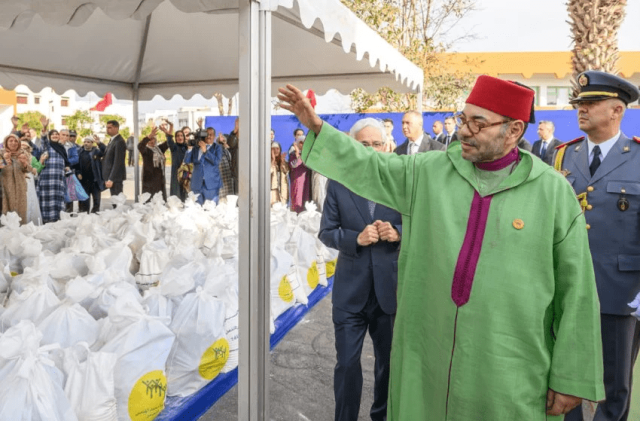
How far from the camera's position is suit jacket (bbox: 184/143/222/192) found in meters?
9.73

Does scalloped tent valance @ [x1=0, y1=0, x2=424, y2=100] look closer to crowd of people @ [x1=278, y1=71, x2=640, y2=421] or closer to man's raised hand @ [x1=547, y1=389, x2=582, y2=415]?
crowd of people @ [x1=278, y1=71, x2=640, y2=421]

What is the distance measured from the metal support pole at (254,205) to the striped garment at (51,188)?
644 cm

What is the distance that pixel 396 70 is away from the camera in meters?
5.51

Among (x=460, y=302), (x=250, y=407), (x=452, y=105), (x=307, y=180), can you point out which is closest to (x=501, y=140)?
(x=460, y=302)

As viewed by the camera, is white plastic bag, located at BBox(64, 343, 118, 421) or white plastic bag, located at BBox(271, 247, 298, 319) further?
white plastic bag, located at BBox(271, 247, 298, 319)

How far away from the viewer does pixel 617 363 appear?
2734 mm

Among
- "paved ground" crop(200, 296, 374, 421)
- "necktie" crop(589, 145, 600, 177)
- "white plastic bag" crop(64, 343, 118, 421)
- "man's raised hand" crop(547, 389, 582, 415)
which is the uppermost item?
"necktie" crop(589, 145, 600, 177)

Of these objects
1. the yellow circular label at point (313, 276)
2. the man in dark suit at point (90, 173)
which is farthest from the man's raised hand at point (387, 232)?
the man in dark suit at point (90, 173)

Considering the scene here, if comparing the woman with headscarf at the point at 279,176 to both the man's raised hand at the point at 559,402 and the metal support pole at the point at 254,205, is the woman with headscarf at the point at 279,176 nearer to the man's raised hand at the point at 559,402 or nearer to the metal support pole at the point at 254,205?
the metal support pole at the point at 254,205

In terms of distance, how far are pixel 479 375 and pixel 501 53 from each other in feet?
97.3

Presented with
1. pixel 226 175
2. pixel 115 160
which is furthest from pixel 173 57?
pixel 115 160

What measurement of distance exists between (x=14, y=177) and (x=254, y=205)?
18.1 feet

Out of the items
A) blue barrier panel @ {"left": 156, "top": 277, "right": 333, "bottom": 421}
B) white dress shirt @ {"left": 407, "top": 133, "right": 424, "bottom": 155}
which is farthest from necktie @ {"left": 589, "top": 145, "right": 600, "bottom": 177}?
white dress shirt @ {"left": 407, "top": 133, "right": 424, "bottom": 155}

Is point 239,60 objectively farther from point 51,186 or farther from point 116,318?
point 51,186
